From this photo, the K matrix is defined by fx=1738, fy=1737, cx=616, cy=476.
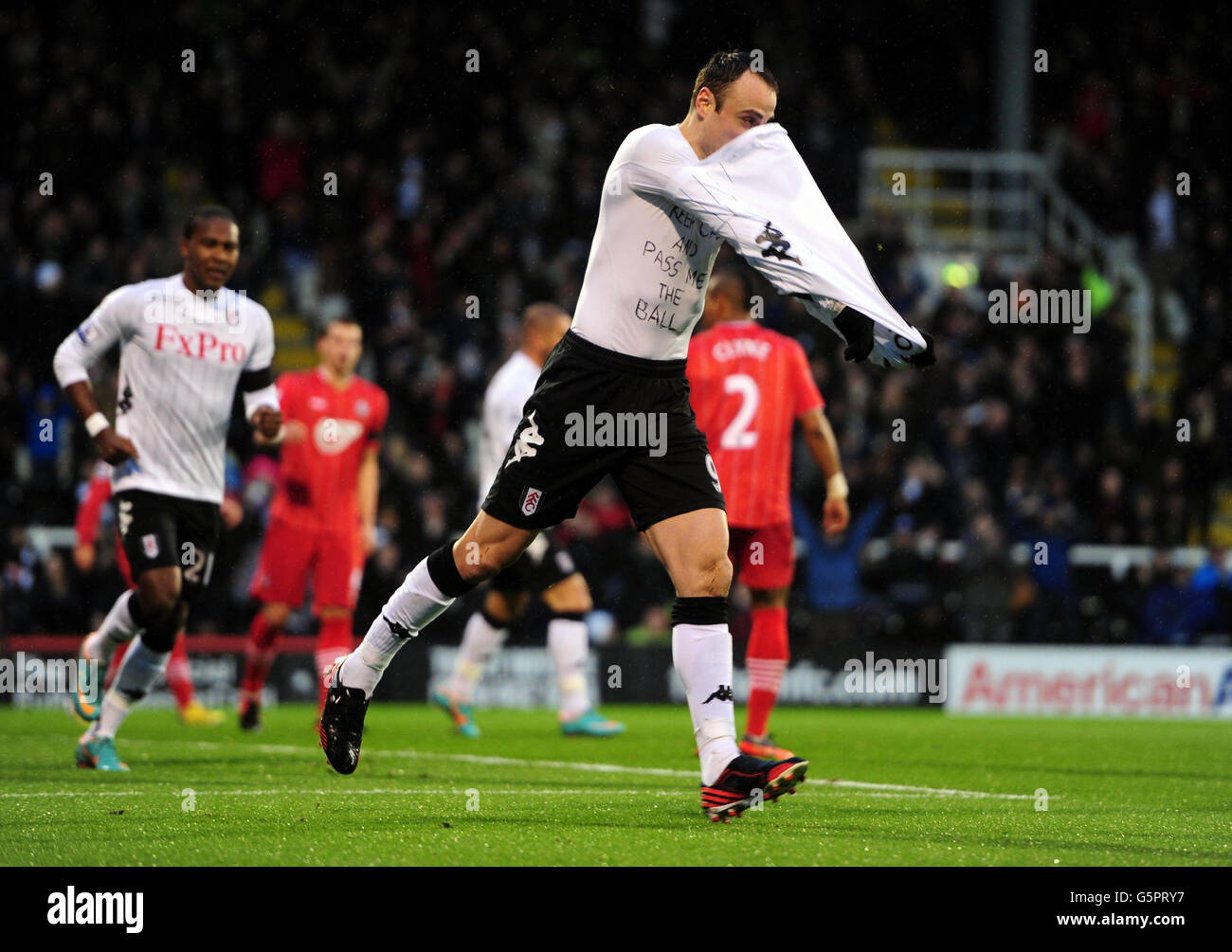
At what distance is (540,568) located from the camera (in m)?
10.9

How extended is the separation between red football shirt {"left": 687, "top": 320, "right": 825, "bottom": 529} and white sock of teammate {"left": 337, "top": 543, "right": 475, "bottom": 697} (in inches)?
115

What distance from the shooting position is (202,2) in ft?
68.6

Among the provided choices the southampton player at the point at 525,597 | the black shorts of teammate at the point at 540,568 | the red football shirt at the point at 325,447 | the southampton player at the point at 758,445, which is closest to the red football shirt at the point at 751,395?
the southampton player at the point at 758,445

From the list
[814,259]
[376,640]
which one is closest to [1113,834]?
[814,259]

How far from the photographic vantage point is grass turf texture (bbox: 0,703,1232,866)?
483 cm

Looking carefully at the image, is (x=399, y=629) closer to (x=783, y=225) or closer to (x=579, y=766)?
(x=783, y=225)

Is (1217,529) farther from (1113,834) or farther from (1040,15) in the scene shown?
(1113,834)

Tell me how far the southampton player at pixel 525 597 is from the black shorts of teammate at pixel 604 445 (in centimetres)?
485

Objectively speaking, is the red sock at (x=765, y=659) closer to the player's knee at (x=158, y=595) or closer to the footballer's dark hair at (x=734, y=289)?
the footballer's dark hair at (x=734, y=289)

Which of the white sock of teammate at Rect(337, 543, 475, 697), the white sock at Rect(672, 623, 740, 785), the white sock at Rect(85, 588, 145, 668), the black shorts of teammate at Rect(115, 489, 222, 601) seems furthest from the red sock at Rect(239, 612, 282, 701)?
the white sock at Rect(672, 623, 740, 785)

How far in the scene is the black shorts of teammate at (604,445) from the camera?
566cm

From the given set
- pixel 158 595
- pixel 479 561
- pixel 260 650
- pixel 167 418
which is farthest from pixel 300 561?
pixel 479 561

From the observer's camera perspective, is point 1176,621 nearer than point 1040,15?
Yes
